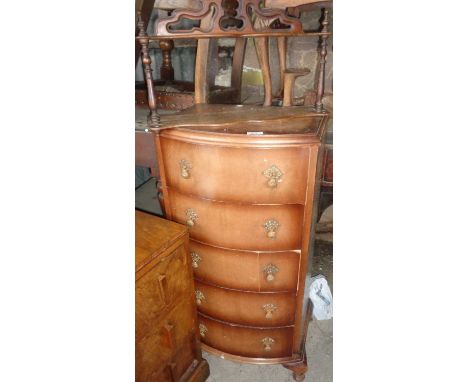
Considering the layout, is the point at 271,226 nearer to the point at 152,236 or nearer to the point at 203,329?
the point at 152,236

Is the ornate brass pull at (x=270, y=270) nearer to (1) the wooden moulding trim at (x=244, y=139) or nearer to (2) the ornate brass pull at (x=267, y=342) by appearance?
(2) the ornate brass pull at (x=267, y=342)

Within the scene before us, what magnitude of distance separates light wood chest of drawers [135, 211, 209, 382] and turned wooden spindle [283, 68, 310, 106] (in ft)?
2.78

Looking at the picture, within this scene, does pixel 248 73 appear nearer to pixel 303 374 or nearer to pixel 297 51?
pixel 297 51

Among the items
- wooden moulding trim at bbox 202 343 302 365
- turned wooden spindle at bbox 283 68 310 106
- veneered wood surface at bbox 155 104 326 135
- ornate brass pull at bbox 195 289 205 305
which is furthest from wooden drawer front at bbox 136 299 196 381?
turned wooden spindle at bbox 283 68 310 106

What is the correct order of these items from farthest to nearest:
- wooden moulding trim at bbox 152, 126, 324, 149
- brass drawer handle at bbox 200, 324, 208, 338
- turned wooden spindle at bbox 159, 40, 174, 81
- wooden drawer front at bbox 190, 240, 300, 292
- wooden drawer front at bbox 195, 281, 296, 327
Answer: turned wooden spindle at bbox 159, 40, 174, 81
brass drawer handle at bbox 200, 324, 208, 338
wooden drawer front at bbox 195, 281, 296, 327
wooden drawer front at bbox 190, 240, 300, 292
wooden moulding trim at bbox 152, 126, 324, 149

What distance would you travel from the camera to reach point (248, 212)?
57.5 inches

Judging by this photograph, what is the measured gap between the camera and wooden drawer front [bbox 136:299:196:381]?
1.40 meters

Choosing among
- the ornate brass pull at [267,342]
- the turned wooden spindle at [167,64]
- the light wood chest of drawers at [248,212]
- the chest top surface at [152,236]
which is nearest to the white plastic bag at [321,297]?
the light wood chest of drawers at [248,212]

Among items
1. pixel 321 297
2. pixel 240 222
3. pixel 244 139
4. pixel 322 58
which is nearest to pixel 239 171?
pixel 244 139

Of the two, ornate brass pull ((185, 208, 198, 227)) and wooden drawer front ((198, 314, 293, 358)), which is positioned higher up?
ornate brass pull ((185, 208, 198, 227))

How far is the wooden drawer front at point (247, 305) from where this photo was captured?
169 centimetres

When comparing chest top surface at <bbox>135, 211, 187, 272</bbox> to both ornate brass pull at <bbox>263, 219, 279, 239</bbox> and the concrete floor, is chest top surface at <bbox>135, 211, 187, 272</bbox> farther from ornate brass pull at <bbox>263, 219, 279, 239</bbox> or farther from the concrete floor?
the concrete floor

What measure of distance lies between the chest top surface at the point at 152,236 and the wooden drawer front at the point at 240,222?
10 cm
